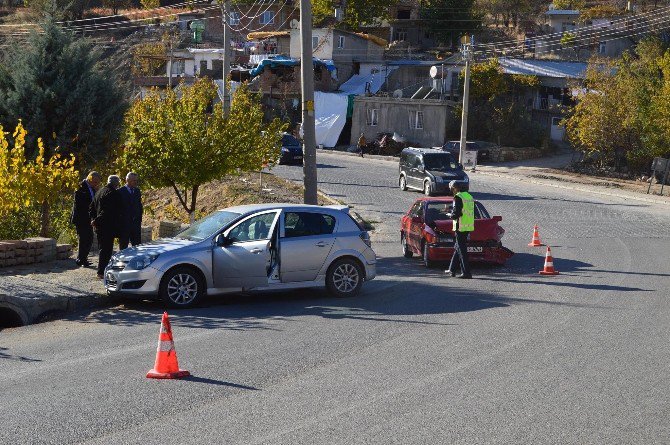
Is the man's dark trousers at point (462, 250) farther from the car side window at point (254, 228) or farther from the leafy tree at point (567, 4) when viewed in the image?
the leafy tree at point (567, 4)

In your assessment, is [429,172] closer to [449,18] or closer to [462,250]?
[462,250]

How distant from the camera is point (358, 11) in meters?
83.8

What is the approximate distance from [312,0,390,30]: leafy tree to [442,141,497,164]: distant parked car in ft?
99.4

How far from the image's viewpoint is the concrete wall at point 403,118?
198 feet

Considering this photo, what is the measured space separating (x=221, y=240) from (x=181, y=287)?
3.21 ft

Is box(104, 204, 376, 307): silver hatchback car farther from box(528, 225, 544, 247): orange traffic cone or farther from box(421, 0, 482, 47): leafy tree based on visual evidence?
box(421, 0, 482, 47): leafy tree

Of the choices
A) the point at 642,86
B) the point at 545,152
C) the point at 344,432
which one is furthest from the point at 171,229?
the point at 545,152

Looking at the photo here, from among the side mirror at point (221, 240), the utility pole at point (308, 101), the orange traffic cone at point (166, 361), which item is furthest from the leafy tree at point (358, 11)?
the orange traffic cone at point (166, 361)

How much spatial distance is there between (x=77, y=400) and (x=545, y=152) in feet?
170

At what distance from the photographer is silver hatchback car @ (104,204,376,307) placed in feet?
50.0

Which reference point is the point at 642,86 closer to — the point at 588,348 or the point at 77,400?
the point at 588,348

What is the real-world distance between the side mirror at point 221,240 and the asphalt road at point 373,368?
3.22 ft

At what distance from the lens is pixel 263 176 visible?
41.5 m

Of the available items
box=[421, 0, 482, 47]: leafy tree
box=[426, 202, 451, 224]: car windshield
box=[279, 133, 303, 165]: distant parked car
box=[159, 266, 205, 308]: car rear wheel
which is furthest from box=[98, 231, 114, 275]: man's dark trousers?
box=[421, 0, 482, 47]: leafy tree
